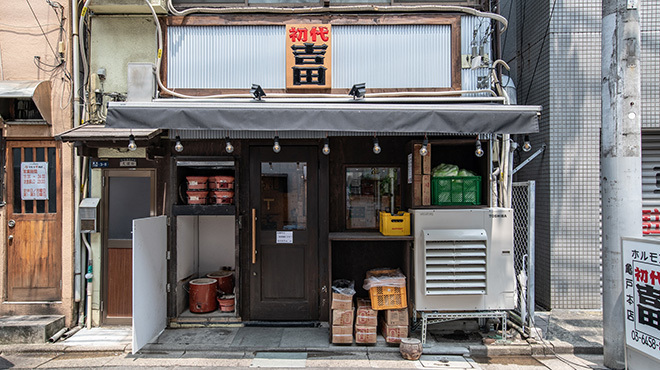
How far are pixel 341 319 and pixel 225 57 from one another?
14.8ft

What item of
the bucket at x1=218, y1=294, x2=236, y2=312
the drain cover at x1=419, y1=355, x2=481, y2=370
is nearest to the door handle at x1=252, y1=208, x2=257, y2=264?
the bucket at x1=218, y1=294, x2=236, y2=312

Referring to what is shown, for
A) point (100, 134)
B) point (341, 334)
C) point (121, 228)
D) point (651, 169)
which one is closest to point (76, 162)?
point (100, 134)

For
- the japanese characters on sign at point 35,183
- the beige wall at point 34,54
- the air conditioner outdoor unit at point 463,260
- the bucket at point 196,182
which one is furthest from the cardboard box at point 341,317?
the japanese characters on sign at point 35,183

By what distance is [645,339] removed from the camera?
4562mm

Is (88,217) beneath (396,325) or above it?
above

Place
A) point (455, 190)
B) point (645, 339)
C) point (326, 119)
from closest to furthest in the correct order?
point (645, 339) < point (326, 119) < point (455, 190)

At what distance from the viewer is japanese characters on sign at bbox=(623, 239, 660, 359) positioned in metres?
4.43

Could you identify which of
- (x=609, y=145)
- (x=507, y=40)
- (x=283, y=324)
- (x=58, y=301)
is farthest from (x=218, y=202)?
(x=507, y=40)

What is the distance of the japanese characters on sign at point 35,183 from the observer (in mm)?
6531

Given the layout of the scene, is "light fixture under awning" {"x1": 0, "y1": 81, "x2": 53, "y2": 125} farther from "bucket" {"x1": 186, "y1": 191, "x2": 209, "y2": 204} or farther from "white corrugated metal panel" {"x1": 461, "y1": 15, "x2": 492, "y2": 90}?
"white corrugated metal panel" {"x1": 461, "y1": 15, "x2": 492, "y2": 90}

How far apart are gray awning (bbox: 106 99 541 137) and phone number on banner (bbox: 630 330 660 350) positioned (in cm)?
268

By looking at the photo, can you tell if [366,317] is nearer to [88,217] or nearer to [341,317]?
[341,317]

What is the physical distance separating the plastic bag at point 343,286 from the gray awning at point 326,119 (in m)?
2.42

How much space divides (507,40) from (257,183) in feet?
20.7
